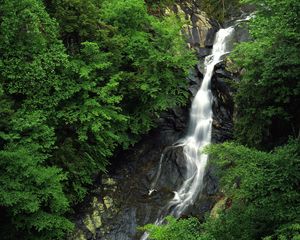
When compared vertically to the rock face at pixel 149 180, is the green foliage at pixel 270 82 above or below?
above

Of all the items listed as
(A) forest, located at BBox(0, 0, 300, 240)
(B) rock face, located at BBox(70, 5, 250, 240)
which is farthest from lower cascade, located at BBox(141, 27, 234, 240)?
(A) forest, located at BBox(0, 0, 300, 240)

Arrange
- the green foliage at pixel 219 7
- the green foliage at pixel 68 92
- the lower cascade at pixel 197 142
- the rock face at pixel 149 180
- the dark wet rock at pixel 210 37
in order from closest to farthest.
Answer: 1. the green foliage at pixel 68 92
2. the rock face at pixel 149 180
3. the lower cascade at pixel 197 142
4. the dark wet rock at pixel 210 37
5. the green foliage at pixel 219 7

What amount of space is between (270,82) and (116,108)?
267 inches

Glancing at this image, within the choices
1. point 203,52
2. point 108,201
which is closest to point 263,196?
point 108,201

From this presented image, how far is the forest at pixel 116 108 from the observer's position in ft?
26.8

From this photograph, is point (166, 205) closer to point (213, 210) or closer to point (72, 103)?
point (213, 210)

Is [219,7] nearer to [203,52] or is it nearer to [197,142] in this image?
[203,52]

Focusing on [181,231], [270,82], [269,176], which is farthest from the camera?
[270,82]

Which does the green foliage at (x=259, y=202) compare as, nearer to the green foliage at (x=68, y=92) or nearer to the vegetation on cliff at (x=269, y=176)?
the vegetation on cliff at (x=269, y=176)

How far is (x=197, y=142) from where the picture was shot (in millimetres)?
17828

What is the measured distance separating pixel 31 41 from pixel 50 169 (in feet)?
16.1

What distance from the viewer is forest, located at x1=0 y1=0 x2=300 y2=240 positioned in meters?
8.16

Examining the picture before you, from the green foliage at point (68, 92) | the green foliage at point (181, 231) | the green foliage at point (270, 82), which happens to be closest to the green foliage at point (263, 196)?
the green foliage at point (181, 231)

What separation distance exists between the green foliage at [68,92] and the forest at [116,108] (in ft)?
0.15
